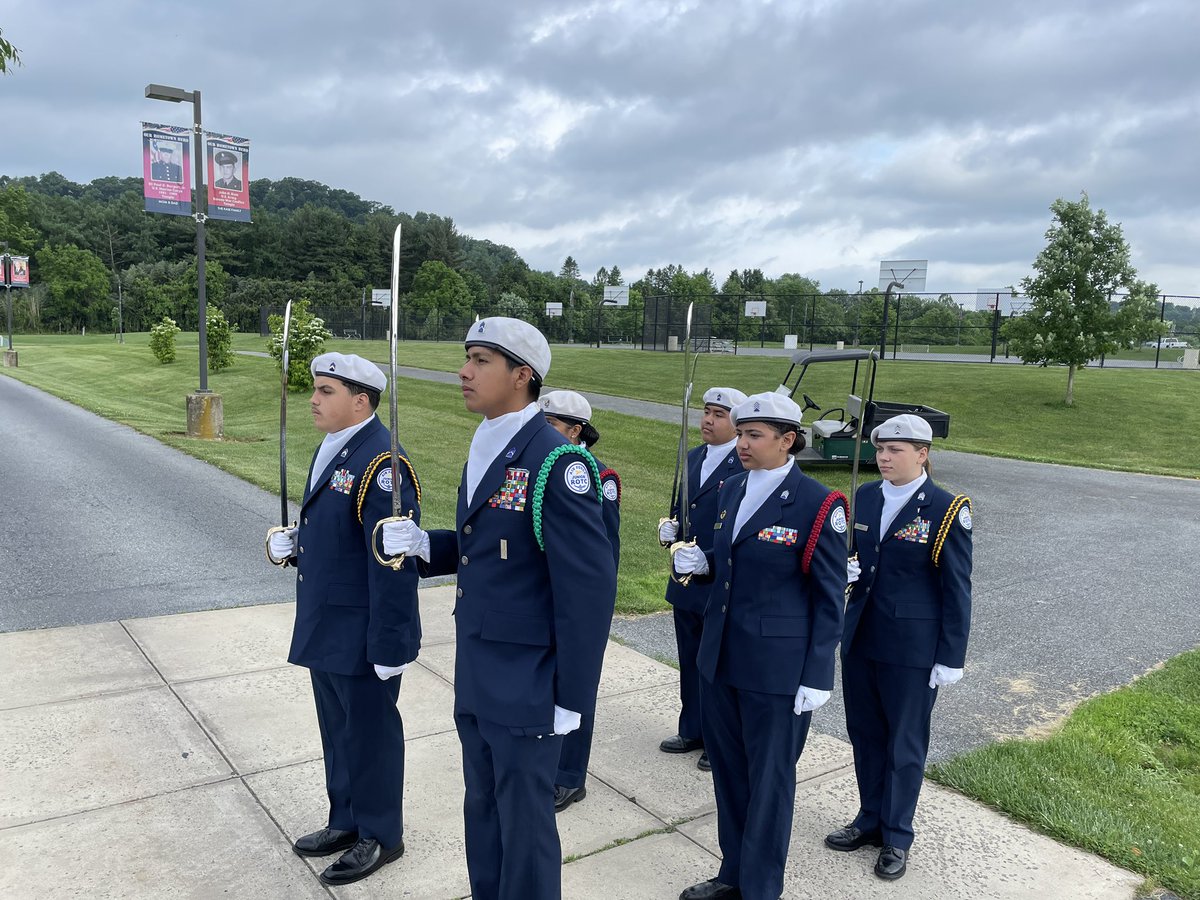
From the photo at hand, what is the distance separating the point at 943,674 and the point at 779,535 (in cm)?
107

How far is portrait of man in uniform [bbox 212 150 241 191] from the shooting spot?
17.4 metres

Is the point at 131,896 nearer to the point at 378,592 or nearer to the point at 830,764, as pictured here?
the point at 378,592

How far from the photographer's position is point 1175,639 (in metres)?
7.09

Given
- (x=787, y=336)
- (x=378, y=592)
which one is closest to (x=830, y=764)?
(x=378, y=592)

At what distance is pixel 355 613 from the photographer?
3.32 m

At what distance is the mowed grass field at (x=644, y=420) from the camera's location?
12.9 metres

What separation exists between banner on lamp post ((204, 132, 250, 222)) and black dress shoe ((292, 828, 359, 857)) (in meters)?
16.2

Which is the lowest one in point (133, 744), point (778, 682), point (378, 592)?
point (133, 744)

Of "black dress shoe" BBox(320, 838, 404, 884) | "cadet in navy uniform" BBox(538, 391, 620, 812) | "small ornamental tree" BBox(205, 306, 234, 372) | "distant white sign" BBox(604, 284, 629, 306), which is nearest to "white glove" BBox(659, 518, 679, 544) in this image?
"cadet in navy uniform" BBox(538, 391, 620, 812)

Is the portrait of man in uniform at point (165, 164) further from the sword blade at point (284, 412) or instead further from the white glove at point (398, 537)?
the white glove at point (398, 537)

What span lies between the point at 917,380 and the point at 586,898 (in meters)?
27.6

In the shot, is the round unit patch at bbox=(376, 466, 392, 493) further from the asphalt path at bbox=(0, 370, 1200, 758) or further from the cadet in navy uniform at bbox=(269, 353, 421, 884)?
the asphalt path at bbox=(0, 370, 1200, 758)

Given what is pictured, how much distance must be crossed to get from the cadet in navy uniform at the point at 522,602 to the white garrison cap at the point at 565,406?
1679 mm

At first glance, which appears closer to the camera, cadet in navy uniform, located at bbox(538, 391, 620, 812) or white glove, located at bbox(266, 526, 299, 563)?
white glove, located at bbox(266, 526, 299, 563)
